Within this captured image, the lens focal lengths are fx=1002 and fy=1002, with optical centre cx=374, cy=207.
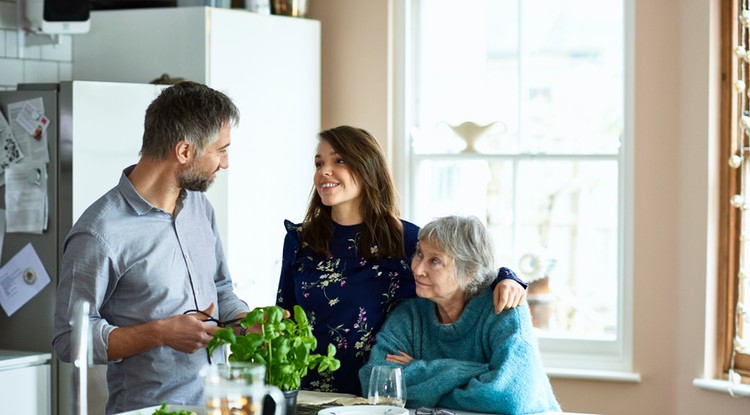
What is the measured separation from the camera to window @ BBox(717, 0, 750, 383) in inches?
158

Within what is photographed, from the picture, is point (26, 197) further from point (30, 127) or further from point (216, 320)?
point (216, 320)

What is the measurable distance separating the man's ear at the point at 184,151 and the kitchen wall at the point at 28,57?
1961 mm

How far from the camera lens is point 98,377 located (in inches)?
140

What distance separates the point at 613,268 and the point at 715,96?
35.0 inches

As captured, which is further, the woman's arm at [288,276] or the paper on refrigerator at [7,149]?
the paper on refrigerator at [7,149]

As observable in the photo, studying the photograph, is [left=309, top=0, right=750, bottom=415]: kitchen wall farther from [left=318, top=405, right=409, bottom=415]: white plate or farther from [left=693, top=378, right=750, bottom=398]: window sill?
[left=318, top=405, right=409, bottom=415]: white plate

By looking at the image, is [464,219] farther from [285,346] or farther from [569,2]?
[569,2]

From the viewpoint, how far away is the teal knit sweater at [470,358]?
2.52 m

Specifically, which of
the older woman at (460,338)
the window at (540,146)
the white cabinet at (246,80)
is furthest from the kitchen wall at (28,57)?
the older woman at (460,338)

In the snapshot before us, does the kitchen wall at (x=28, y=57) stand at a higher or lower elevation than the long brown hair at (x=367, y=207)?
higher

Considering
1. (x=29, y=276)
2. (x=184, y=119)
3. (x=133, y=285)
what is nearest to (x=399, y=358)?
(x=133, y=285)

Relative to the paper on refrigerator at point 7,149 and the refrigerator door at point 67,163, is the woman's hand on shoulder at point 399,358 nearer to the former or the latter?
the refrigerator door at point 67,163

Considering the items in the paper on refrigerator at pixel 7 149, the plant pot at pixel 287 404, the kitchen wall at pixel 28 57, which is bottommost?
the plant pot at pixel 287 404

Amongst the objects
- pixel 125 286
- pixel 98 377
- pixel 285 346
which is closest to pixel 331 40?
pixel 98 377
